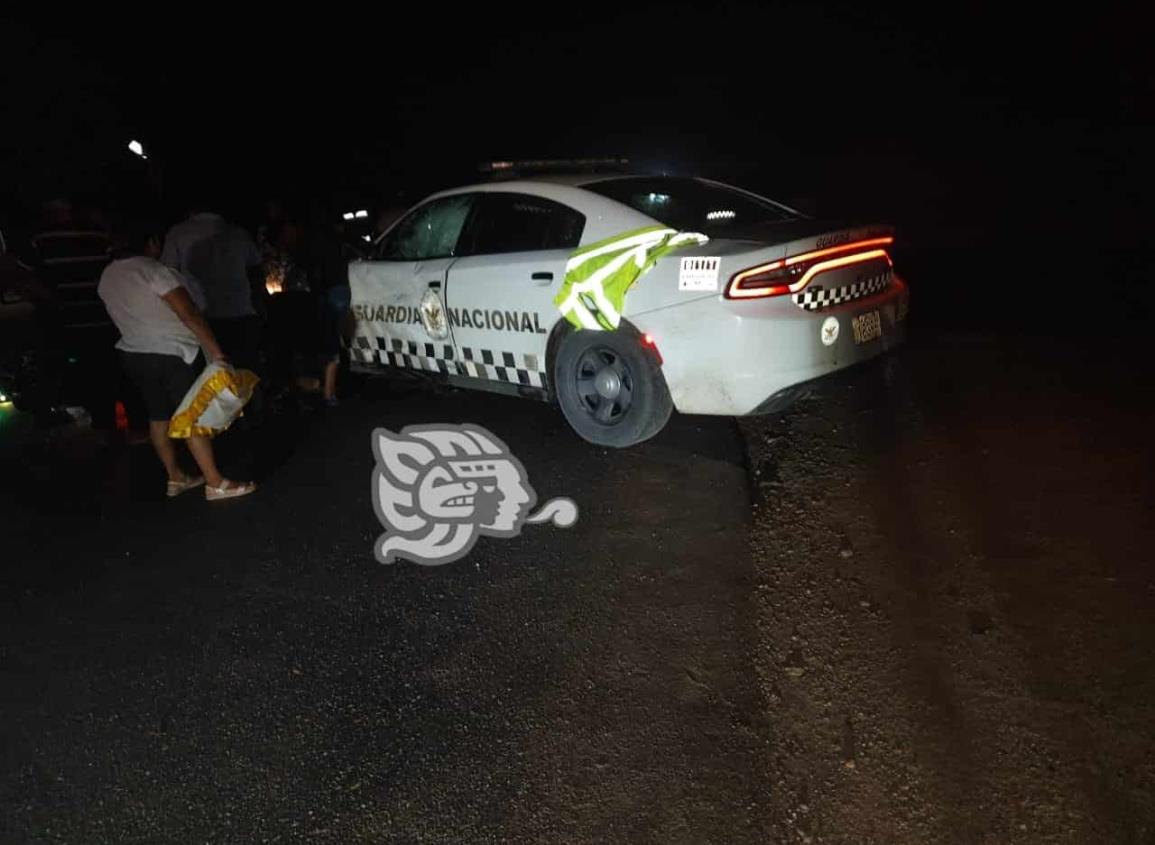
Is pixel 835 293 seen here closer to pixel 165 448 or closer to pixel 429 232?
pixel 429 232

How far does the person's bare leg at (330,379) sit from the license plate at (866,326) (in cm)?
368

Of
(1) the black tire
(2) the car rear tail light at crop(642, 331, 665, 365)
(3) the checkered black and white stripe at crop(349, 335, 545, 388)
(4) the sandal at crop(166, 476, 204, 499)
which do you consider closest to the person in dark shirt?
(3) the checkered black and white stripe at crop(349, 335, 545, 388)

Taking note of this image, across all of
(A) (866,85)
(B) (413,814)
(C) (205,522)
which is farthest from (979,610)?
(A) (866,85)

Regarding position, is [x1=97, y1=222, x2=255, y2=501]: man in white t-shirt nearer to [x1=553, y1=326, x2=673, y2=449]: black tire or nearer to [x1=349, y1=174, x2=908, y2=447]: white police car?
[x1=349, y1=174, x2=908, y2=447]: white police car

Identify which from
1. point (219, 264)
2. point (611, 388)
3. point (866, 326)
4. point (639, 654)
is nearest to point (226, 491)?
point (219, 264)

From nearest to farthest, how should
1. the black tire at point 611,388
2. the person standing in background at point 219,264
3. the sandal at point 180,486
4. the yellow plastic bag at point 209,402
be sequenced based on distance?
the black tire at point 611,388 → the yellow plastic bag at point 209,402 → the sandal at point 180,486 → the person standing in background at point 219,264

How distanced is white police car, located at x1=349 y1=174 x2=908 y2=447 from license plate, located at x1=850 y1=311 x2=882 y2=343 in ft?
0.03

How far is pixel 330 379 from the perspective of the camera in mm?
6168

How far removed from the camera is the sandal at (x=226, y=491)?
459cm

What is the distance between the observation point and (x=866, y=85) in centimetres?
2341

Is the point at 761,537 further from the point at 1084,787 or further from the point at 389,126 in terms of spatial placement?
the point at 389,126

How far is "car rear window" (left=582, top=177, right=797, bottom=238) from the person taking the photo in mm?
4434

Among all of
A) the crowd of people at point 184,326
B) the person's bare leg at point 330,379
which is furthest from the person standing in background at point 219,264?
the person's bare leg at point 330,379
